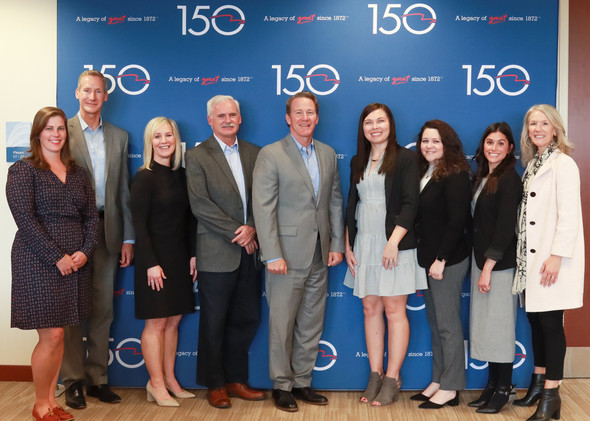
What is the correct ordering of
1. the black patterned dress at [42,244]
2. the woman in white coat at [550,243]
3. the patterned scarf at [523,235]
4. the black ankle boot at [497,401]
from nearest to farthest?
the black patterned dress at [42,244]
the woman in white coat at [550,243]
the patterned scarf at [523,235]
the black ankle boot at [497,401]

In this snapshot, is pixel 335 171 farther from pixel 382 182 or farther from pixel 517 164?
pixel 517 164

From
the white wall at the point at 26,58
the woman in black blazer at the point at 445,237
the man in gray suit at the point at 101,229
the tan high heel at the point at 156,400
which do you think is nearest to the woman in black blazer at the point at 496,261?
the woman in black blazer at the point at 445,237

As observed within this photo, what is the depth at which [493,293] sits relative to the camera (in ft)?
12.1

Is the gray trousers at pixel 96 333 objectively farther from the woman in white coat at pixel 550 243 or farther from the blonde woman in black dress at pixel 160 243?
the woman in white coat at pixel 550 243

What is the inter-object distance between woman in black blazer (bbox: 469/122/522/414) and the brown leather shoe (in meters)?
1.62

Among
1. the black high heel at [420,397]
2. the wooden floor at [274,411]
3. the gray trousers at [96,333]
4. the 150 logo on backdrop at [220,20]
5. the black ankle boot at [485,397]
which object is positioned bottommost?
the wooden floor at [274,411]

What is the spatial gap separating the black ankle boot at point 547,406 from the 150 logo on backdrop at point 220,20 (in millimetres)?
3119

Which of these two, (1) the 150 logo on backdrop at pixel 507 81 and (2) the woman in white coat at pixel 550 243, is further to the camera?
(1) the 150 logo on backdrop at pixel 507 81

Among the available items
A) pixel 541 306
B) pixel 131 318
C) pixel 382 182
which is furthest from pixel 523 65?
pixel 131 318

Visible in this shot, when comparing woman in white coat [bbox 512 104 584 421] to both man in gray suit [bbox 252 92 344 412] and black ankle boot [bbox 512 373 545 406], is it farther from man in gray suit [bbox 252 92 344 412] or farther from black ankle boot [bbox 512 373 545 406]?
man in gray suit [bbox 252 92 344 412]

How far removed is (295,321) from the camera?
12.9ft

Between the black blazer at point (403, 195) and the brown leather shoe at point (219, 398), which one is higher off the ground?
the black blazer at point (403, 195)

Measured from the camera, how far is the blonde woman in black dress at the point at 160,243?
3736mm

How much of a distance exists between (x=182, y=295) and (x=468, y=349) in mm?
2029
